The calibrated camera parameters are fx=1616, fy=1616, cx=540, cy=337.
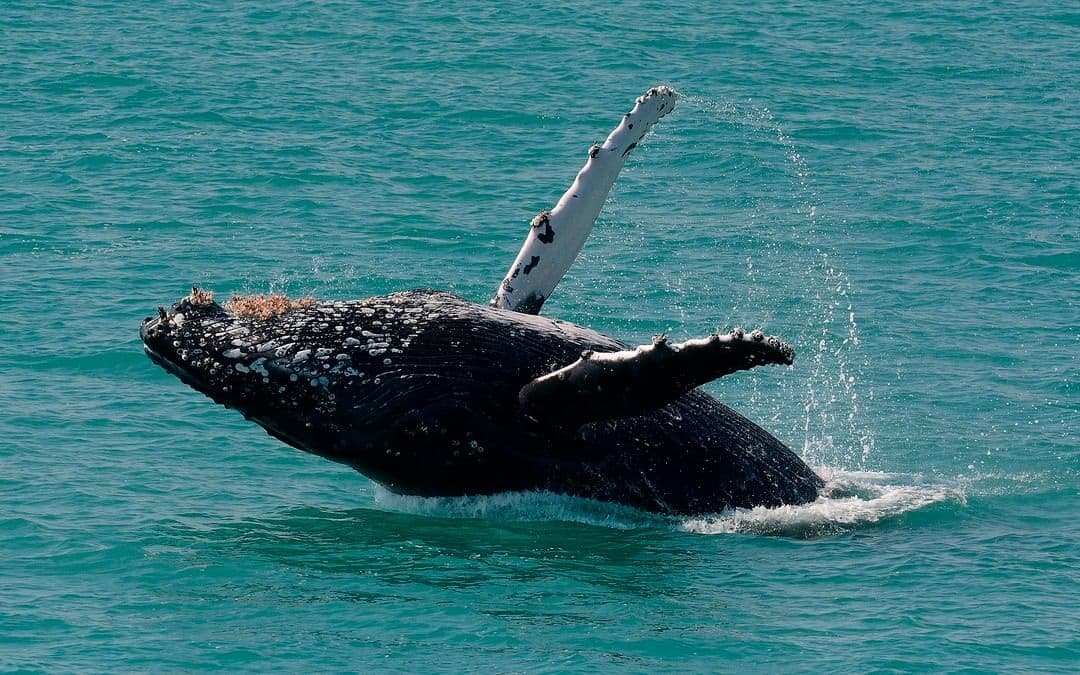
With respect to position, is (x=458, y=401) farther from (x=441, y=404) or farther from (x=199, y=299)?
(x=199, y=299)

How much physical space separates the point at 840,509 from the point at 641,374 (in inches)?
160

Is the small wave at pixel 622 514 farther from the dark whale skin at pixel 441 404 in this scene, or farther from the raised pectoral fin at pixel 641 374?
the raised pectoral fin at pixel 641 374

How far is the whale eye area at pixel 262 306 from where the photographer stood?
15.5 m

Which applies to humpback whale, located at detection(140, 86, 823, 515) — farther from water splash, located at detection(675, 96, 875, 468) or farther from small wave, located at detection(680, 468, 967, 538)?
water splash, located at detection(675, 96, 875, 468)

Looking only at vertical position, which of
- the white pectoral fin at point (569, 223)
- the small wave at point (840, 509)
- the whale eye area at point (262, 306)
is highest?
the white pectoral fin at point (569, 223)

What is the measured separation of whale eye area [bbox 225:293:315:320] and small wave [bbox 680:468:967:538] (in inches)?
173

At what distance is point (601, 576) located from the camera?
1476 centimetres

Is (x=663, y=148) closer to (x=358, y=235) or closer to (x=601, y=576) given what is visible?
(x=358, y=235)

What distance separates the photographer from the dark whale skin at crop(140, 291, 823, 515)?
1494 cm

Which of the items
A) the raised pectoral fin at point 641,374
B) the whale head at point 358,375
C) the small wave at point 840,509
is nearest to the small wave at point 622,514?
the small wave at point 840,509

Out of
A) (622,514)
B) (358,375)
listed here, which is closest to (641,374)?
(622,514)

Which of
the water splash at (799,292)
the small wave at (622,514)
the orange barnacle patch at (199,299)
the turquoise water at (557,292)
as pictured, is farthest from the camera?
the water splash at (799,292)

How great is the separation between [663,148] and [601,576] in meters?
20.3

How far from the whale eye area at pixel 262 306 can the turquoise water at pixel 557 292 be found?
7.41ft
